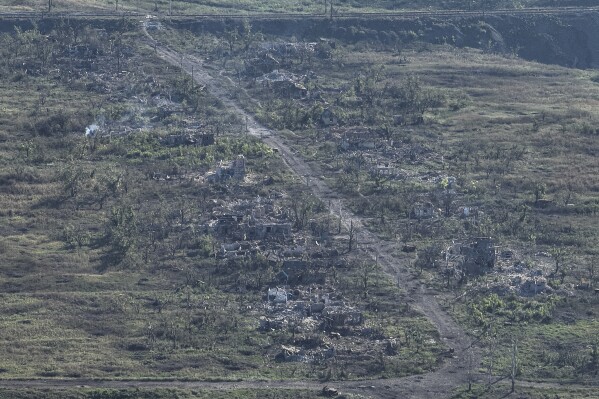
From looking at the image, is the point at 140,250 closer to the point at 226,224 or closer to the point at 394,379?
the point at 226,224

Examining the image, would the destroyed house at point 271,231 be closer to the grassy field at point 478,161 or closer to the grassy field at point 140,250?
the grassy field at point 140,250

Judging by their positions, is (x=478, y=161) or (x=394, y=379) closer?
(x=394, y=379)

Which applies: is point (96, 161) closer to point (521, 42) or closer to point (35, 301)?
point (35, 301)

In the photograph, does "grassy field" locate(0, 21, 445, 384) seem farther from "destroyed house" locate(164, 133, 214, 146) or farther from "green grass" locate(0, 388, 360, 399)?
"green grass" locate(0, 388, 360, 399)

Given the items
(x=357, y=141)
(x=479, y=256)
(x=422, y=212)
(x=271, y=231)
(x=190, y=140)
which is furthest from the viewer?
(x=357, y=141)

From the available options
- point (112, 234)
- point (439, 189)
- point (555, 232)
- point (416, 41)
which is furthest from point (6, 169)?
point (416, 41)

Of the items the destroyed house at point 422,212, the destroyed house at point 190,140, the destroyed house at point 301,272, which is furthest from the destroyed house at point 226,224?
the destroyed house at point 190,140

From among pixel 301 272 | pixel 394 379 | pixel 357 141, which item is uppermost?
pixel 357 141

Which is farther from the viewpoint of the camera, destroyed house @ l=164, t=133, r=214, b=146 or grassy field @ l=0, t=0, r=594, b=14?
grassy field @ l=0, t=0, r=594, b=14

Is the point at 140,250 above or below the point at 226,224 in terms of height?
below

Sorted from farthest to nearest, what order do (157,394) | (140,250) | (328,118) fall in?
(328,118), (140,250), (157,394)

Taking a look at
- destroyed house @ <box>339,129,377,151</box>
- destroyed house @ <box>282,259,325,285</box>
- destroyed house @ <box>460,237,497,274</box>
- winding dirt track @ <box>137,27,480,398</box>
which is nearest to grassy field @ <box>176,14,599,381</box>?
destroyed house @ <box>339,129,377,151</box>

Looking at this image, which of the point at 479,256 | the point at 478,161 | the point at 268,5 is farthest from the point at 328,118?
the point at 268,5
